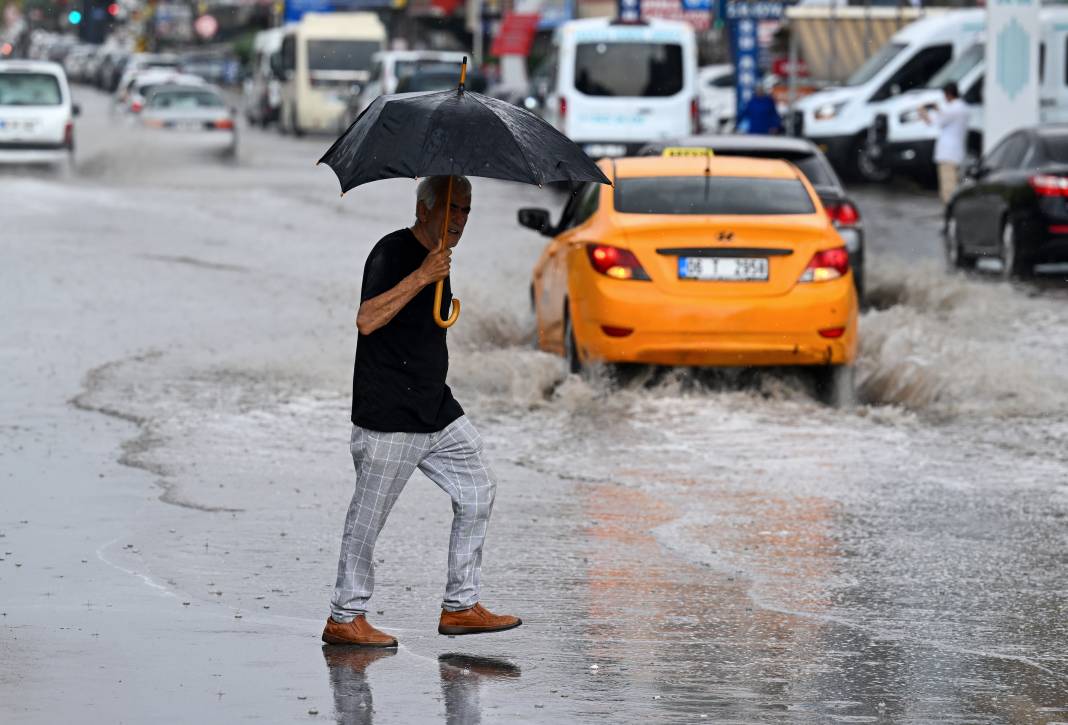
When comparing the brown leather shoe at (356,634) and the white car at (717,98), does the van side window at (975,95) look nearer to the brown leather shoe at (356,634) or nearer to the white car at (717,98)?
the white car at (717,98)

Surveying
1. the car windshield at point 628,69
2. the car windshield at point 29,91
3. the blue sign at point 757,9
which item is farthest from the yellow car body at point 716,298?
the blue sign at point 757,9

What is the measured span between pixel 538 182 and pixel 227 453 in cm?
478

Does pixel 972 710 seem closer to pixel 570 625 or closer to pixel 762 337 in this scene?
pixel 570 625

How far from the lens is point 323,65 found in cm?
5206

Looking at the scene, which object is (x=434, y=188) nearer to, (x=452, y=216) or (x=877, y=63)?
(x=452, y=216)

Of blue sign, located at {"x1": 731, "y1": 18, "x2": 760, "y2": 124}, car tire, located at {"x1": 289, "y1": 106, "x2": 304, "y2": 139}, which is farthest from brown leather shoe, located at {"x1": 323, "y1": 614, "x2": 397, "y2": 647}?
car tire, located at {"x1": 289, "y1": 106, "x2": 304, "y2": 139}

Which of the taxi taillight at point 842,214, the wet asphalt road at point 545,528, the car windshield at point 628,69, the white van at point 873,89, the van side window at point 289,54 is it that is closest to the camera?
the wet asphalt road at point 545,528

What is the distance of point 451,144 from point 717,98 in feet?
128

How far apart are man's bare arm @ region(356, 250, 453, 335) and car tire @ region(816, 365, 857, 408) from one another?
245 inches

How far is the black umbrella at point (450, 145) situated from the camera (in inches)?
250

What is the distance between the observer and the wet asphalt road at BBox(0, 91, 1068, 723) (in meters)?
6.18

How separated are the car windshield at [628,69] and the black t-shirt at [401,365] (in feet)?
82.6

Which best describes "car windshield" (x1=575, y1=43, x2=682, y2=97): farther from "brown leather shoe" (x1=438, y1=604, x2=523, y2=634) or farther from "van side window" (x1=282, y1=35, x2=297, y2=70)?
"brown leather shoe" (x1=438, y1=604, x2=523, y2=634)

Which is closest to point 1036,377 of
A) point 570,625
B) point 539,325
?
point 539,325
